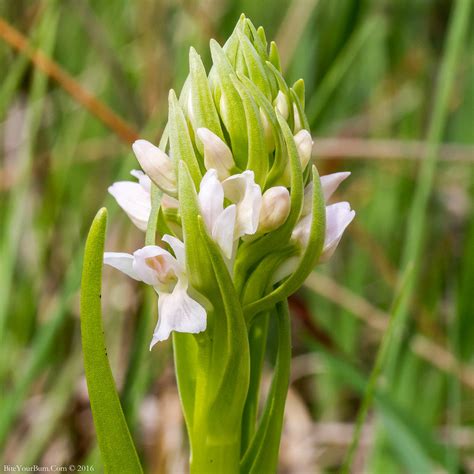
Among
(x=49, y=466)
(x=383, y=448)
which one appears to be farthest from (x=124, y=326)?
(x=383, y=448)

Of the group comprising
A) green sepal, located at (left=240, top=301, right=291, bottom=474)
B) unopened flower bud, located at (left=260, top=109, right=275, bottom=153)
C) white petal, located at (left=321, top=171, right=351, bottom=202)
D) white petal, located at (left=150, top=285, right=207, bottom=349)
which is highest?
unopened flower bud, located at (left=260, top=109, right=275, bottom=153)

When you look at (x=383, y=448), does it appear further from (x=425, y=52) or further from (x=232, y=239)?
(x=425, y=52)

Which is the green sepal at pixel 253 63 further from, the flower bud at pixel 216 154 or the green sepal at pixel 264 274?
the green sepal at pixel 264 274

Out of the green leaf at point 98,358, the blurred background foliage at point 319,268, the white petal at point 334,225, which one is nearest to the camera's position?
the green leaf at point 98,358

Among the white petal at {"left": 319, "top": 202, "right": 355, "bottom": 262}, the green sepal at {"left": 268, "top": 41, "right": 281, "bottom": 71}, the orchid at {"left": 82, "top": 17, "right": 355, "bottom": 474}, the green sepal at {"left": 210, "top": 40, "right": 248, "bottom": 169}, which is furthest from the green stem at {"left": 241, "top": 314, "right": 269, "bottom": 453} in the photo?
the green sepal at {"left": 268, "top": 41, "right": 281, "bottom": 71}

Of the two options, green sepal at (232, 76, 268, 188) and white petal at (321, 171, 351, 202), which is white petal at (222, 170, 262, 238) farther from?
white petal at (321, 171, 351, 202)

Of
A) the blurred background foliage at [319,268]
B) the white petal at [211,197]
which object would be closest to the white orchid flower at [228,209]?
the white petal at [211,197]

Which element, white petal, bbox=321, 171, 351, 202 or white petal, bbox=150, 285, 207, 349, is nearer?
white petal, bbox=150, 285, 207, 349
